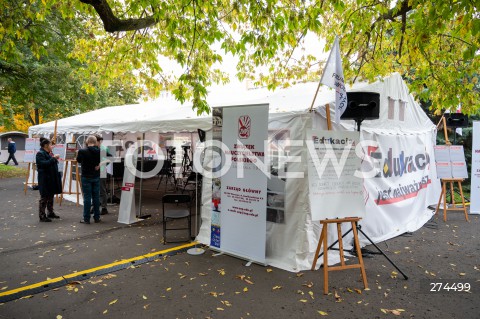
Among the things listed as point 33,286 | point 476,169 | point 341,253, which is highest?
point 476,169

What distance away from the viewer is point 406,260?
4836mm

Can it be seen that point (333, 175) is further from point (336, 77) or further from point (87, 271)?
point (87, 271)

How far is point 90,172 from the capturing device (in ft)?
21.4

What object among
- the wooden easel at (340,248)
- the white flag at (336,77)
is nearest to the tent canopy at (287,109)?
the white flag at (336,77)

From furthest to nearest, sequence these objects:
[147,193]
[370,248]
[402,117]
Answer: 1. [147,193]
2. [402,117]
3. [370,248]

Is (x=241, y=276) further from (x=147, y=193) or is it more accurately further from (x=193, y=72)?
(x=147, y=193)

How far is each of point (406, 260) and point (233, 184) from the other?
2.90 meters

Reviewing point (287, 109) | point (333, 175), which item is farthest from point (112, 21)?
point (333, 175)

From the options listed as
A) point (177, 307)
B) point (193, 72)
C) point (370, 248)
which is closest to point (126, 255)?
point (177, 307)

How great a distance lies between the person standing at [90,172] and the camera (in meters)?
6.46

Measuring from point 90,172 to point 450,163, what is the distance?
26.8ft

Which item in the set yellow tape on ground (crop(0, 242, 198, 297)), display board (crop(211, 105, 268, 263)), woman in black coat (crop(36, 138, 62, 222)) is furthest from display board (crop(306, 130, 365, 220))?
woman in black coat (crop(36, 138, 62, 222))

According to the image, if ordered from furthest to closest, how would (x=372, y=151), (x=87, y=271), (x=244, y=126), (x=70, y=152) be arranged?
(x=70, y=152) < (x=372, y=151) < (x=244, y=126) < (x=87, y=271)

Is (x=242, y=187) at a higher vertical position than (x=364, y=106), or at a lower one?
lower
